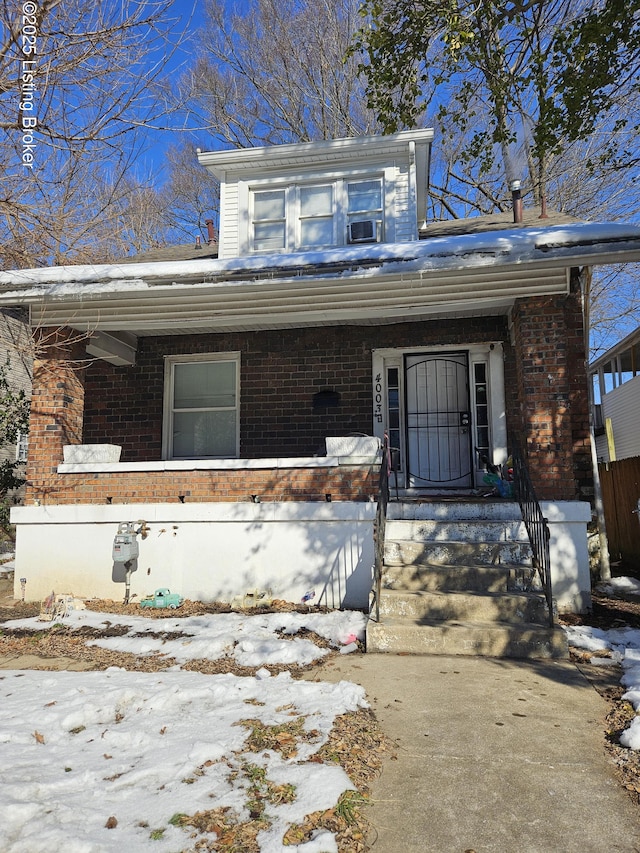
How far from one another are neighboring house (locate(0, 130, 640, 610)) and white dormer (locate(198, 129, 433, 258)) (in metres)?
0.04

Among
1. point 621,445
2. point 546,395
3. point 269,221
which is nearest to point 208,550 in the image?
point 546,395

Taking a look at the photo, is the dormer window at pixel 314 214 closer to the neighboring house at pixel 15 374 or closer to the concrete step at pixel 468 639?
the neighboring house at pixel 15 374

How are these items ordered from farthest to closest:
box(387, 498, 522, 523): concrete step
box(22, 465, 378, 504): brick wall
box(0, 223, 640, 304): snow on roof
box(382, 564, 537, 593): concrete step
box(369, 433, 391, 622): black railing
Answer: box(22, 465, 378, 504): brick wall
box(387, 498, 522, 523): concrete step
box(0, 223, 640, 304): snow on roof
box(382, 564, 537, 593): concrete step
box(369, 433, 391, 622): black railing

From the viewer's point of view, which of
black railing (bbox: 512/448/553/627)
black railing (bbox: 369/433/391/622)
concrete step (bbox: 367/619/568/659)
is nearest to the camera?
A: concrete step (bbox: 367/619/568/659)

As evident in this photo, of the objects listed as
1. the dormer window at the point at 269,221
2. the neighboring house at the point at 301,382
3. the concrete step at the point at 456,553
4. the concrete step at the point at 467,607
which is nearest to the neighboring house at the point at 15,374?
the neighboring house at the point at 301,382

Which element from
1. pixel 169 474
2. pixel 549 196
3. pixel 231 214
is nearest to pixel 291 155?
pixel 231 214

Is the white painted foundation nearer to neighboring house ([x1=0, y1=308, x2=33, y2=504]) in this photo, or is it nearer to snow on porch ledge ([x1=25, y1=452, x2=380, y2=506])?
snow on porch ledge ([x1=25, y1=452, x2=380, y2=506])

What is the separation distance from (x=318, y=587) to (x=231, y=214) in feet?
21.6

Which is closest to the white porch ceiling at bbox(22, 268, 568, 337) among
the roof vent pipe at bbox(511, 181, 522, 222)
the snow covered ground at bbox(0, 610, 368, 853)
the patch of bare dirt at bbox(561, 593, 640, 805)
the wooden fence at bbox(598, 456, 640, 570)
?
the roof vent pipe at bbox(511, 181, 522, 222)

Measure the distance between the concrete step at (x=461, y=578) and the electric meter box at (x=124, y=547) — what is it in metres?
3.06

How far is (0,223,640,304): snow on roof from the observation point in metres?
6.16

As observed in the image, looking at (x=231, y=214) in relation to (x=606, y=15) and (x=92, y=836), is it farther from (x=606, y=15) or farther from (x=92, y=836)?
(x=92, y=836)

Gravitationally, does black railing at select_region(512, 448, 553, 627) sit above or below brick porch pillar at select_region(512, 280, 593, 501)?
below

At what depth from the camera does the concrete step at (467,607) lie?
17.4 feet
